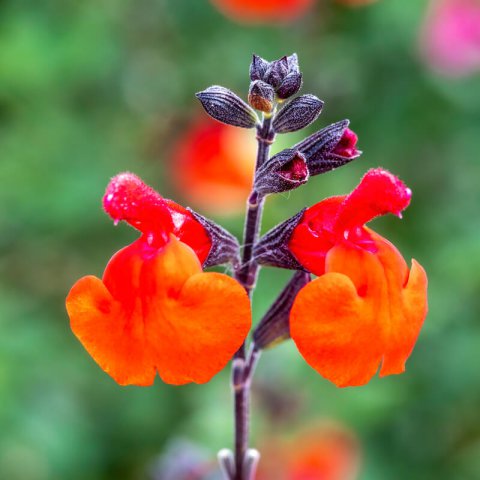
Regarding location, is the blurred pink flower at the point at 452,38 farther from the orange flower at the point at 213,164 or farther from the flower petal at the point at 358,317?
the flower petal at the point at 358,317

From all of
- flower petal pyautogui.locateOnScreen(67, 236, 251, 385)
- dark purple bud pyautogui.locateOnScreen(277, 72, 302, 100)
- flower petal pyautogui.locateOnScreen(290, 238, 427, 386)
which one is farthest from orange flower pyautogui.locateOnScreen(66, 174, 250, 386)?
dark purple bud pyautogui.locateOnScreen(277, 72, 302, 100)

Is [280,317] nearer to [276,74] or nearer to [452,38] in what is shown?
Answer: [276,74]

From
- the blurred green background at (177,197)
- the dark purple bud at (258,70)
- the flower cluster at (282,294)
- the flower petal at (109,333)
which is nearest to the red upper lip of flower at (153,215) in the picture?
the flower cluster at (282,294)

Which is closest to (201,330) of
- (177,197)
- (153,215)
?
(153,215)

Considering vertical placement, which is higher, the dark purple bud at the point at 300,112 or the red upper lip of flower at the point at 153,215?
the dark purple bud at the point at 300,112

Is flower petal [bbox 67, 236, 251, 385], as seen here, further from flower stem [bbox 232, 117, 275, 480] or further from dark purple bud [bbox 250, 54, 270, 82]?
dark purple bud [bbox 250, 54, 270, 82]

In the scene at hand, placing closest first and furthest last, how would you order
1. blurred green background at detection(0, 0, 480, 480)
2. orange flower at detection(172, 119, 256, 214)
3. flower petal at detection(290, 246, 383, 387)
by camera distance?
flower petal at detection(290, 246, 383, 387) < blurred green background at detection(0, 0, 480, 480) < orange flower at detection(172, 119, 256, 214)
